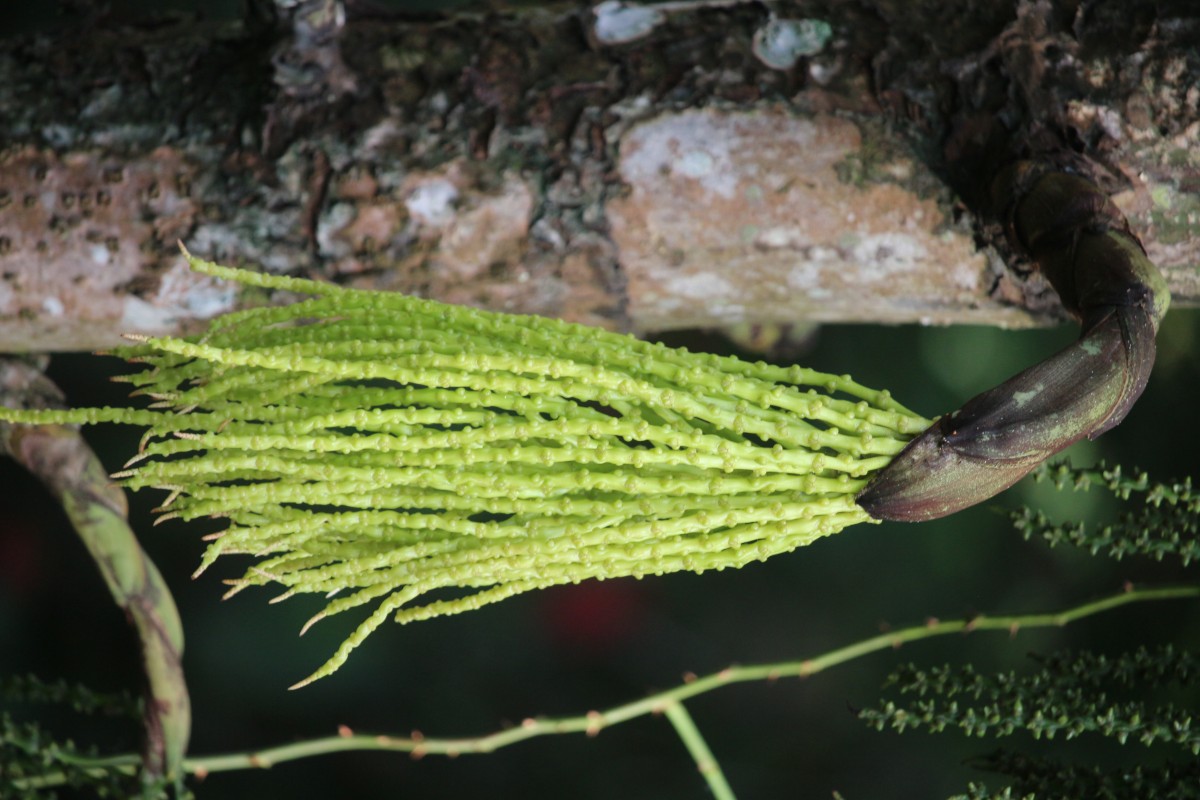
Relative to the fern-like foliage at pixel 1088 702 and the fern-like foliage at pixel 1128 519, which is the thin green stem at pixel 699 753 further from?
the fern-like foliage at pixel 1128 519

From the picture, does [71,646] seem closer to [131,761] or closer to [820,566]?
[131,761]

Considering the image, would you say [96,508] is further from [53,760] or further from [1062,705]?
[1062,705]

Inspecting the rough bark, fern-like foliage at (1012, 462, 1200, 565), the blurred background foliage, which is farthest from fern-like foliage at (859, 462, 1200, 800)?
the blurred background foliage

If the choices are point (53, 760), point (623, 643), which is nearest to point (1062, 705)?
point (623, 643)

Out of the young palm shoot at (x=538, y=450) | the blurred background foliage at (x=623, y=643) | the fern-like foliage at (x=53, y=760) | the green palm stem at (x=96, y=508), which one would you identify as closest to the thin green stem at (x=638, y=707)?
the fern-like foliage at (x=53, y=760)

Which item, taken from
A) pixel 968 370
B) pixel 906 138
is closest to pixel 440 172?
pixel 906 138

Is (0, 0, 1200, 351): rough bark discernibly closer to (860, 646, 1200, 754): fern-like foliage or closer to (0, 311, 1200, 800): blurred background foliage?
(860, 646, 1200, 754): fern-like foliage
